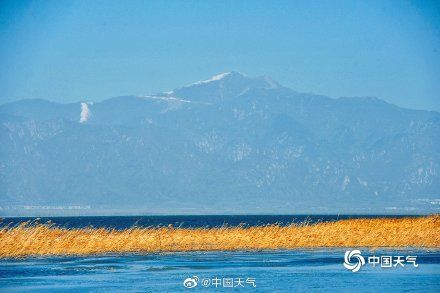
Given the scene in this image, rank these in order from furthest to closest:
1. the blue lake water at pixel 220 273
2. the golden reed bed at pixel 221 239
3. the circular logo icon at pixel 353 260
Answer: the golden reed bed at pixel 221 239 → the circular logo icon at pixel 353 260 → the blue lake water at pixel 220 273

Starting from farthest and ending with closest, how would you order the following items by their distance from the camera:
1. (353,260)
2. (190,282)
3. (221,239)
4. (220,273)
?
(221,239) → (353,260) → (220,273) → (190,282)

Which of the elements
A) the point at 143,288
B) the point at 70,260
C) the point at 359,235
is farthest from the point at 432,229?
the point at 143,288

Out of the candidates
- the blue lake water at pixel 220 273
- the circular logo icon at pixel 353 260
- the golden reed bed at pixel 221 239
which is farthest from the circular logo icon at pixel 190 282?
the golden reed bed at pixel 221 239

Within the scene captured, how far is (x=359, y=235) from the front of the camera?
6262 cm

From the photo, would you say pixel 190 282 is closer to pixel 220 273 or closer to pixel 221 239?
pixel 220 273

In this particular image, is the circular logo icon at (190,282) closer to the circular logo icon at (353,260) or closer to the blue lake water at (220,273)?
the blue lake water at (220,273)

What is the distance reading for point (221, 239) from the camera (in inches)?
2549

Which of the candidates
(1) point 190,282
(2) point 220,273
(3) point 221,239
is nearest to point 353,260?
(2) point 220,273

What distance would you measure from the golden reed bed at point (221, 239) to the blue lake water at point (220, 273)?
8.70ft

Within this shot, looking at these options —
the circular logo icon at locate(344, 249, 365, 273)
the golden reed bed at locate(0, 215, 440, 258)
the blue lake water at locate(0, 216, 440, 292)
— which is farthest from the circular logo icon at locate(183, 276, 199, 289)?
the golden reed bed at locate(0, 215, 440, 258)

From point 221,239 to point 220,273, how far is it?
61.8 feet

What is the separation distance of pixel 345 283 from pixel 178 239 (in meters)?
23.8

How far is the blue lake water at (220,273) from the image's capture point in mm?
41375

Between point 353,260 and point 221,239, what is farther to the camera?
point 221,239
